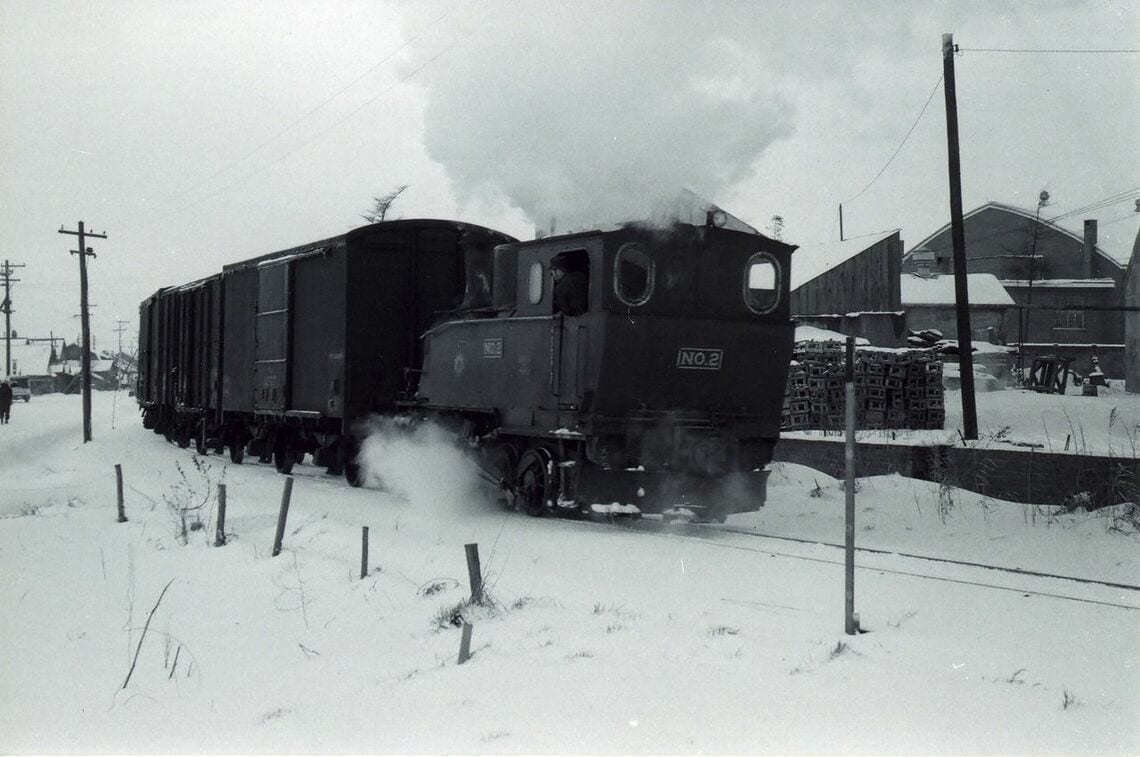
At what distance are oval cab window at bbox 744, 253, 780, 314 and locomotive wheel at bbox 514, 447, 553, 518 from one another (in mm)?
2564

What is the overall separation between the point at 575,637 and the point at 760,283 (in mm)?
4940

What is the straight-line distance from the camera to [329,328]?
13562 mm

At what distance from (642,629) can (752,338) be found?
4.64m


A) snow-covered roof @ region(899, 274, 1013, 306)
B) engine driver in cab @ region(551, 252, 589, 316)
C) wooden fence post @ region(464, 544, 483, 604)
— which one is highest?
snow-covered roof @ region(899, 274, 1013, 306)

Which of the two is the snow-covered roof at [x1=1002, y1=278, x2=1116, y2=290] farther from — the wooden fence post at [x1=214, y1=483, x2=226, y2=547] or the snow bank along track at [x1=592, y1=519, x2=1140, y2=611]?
the wooden fence post at [x1=214, y1=483, x2=226, y2=547]

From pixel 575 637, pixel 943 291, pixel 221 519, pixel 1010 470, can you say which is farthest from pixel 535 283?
pixel 943 291

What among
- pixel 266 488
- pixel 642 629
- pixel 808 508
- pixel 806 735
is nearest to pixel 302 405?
pixel 266 488

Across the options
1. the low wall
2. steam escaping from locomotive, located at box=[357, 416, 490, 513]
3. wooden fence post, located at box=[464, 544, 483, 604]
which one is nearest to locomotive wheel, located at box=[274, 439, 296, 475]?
steam escaping from locomotive, located at box=[357, 416, 490, 513]

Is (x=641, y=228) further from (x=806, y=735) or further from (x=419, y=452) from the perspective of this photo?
(x=806, y=735)

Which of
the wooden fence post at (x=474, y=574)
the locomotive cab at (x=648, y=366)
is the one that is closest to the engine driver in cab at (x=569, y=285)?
the locomotive cab at (x=648, y=366)

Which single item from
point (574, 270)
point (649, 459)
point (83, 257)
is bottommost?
point (649, 459)

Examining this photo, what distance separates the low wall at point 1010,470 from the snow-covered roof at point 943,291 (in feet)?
93.9

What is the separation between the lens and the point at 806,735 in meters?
4.49

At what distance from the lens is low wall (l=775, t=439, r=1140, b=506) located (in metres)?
10.4
